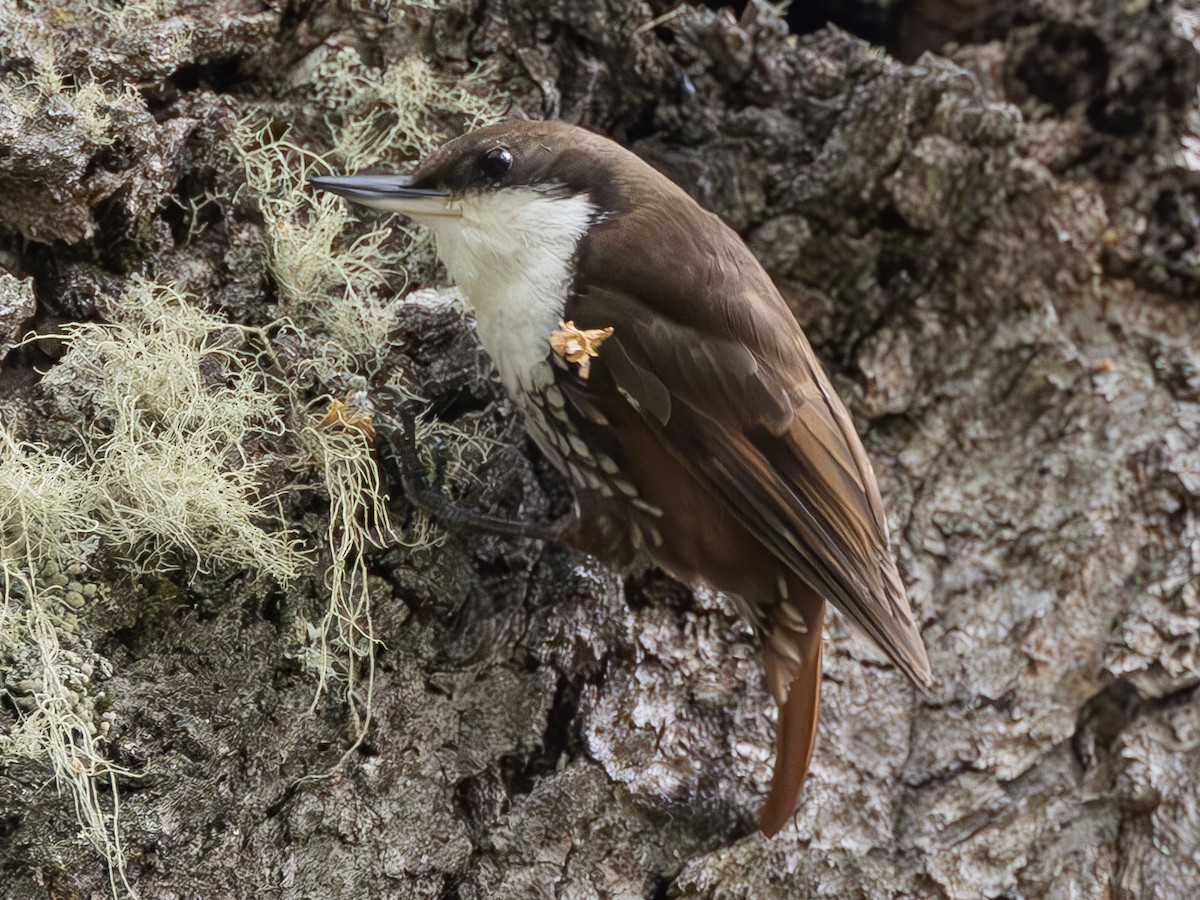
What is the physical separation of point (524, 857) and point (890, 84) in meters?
1.80

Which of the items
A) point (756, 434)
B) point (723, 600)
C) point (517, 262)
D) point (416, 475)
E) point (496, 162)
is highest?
point (496, 162)

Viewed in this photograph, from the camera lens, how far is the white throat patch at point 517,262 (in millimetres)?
1979

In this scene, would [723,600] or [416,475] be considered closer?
[416,475]

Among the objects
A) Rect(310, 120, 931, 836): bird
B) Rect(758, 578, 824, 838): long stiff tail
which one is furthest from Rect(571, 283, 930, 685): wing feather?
Rect(758, 578, 824, 838): long stiff tail

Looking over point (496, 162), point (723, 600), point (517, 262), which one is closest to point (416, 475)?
point (517, 262)

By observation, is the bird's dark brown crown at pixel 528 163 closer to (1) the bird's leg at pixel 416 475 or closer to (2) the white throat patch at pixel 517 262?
(2) the white throat patch at pixel 517 262

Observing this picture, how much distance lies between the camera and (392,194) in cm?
195

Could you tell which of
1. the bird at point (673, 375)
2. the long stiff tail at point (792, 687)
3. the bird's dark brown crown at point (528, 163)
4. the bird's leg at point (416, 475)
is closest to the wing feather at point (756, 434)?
the bird at point (673, 375)

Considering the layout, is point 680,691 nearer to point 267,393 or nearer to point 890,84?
point 267,393

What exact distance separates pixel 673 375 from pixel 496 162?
505mm

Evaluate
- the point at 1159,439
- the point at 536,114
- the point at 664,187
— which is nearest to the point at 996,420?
the point at 1159,439

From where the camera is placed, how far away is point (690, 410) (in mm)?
1986

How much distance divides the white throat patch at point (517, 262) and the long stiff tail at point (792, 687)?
2.13ft

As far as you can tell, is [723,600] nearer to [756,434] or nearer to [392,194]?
[756,434]
